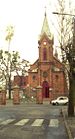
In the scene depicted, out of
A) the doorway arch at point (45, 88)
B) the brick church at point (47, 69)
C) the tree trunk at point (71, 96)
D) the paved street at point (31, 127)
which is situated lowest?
the paved street at point (31, 127)

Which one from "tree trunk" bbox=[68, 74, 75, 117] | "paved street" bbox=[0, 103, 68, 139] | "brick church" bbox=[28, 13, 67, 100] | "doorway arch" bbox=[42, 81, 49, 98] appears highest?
"brick church" bbox=[28, 13, 67, 100]

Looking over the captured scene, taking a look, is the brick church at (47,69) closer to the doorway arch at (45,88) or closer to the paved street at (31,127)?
the doorway arch at (45,88)

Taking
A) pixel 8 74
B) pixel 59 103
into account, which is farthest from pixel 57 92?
pixel 59 103

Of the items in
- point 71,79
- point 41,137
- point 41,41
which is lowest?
point 41,137

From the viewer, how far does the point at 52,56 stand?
9325 centimetres

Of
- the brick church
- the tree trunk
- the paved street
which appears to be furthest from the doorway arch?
the paved street

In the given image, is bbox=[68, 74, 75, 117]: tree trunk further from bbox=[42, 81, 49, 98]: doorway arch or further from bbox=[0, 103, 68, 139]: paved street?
bbox=[42, 81, 49, 98]: doorway arch

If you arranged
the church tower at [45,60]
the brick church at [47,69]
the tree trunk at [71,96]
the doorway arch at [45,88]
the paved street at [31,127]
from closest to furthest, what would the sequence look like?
the paved street at [31,127]
the tree trunk at [71,96]
the doorway arch at [45,88]
the brick church at [47,69]
the church tower at [45,60]

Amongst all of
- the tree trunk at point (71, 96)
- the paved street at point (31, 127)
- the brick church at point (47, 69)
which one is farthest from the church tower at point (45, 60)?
the paved street at point (31, 127)

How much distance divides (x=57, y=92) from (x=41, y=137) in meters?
76.7

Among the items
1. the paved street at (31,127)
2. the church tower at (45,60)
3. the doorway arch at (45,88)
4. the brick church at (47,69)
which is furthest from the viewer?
the church tower at (45,60)

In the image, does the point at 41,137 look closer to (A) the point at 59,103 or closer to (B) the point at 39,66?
(A) the point at 59,103

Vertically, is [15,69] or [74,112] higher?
[15,69]

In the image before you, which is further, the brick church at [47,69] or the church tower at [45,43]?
the church tower at [45,43]
